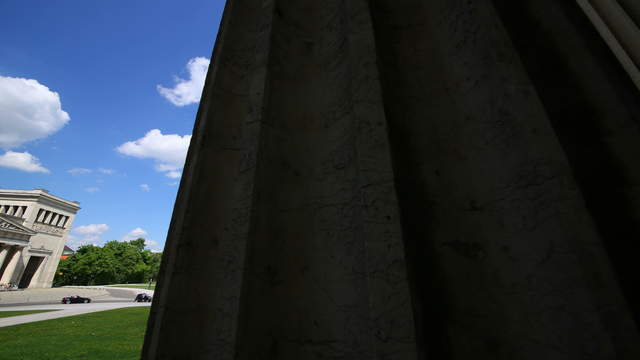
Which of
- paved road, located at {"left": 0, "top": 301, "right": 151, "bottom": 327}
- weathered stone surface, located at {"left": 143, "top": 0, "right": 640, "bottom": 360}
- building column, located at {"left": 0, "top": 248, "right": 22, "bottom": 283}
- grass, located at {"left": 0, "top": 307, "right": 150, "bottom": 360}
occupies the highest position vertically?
building column, located at {"left": 0, "top": 248, "right": 22, "bottom": 283}

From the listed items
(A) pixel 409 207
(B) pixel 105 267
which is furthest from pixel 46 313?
(B) pixel 105 267

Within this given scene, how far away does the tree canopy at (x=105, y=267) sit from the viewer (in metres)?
74.5

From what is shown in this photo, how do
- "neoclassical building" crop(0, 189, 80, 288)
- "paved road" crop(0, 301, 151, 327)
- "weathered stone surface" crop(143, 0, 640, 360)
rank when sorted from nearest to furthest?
"weathered stone surface" crop(143, 0, 640, 360) < "paved road" crop(0, 301, 151, 327) < "neoclassical building" crop(0, 189, 80, 288)

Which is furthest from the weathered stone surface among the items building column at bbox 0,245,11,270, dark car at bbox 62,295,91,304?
building column at bbox 0,245,11,270

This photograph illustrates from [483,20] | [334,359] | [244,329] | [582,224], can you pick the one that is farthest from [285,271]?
[483,20]

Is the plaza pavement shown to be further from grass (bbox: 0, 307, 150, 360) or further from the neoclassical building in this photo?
the neoclassical building

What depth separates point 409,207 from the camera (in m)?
1.62

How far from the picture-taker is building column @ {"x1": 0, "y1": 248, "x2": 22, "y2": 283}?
50.2 metres

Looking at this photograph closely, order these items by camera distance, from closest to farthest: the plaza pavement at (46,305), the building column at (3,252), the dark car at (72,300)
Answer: the plaza pavement at (46,305) < the dark car at (72,300) < the building column at (3,252)

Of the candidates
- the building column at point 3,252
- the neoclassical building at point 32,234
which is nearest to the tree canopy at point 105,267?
the neoclassical building at point 32,234

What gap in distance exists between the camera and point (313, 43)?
2.26 metres

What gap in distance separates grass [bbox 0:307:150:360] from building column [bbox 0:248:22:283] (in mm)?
53346

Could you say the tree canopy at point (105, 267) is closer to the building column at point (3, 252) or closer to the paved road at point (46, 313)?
the building column at point (3, 252)

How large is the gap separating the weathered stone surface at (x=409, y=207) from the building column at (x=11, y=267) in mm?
74900
